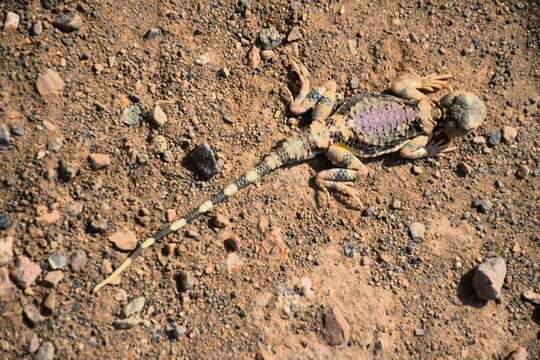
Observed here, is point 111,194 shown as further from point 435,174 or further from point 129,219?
point 435,174

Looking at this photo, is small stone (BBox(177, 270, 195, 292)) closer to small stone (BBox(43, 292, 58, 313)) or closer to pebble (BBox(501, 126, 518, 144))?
small stone (BBox(43, 292, 58, 313))

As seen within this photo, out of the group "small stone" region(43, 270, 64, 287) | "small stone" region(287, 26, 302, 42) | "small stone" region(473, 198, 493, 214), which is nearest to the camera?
"small stone" region(43, 270, 64, 287)

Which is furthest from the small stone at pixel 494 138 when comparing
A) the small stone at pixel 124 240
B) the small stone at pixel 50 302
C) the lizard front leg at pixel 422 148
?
the small stone at pixel 50 302

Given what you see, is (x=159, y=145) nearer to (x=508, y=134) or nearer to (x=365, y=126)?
(x=365, y=126)

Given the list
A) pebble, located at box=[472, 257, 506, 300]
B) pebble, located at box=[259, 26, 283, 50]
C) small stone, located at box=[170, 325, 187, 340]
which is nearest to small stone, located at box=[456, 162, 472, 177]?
pebble, located at box=[472, 257, 506, 300]

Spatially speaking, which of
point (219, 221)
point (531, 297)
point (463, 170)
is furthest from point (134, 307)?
point (531, 297)

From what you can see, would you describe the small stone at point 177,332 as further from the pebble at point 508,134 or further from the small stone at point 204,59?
the pebble at point 508,134
